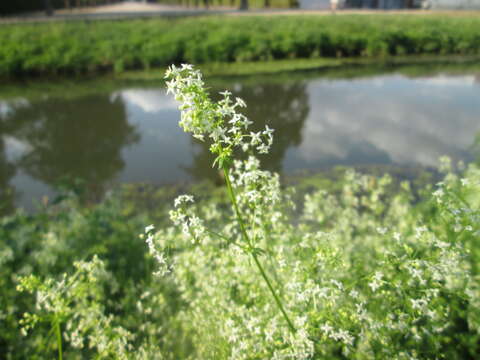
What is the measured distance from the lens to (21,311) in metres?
3.76

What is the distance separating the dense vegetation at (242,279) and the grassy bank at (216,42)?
11336 millimetres

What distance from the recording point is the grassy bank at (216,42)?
15352 mm

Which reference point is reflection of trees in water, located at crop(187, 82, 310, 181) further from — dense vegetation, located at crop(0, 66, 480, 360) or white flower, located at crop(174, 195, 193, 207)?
white flower, located at crop(174, 195, 193, 207)

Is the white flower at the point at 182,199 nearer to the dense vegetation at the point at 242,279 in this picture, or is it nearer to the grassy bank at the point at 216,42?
the dense vegetation at the point at 242,279

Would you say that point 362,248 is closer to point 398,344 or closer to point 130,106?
point 398,344

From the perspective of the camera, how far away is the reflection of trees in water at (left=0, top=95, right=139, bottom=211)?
27.0ft

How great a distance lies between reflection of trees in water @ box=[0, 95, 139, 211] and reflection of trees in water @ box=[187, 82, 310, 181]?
6.27 ft

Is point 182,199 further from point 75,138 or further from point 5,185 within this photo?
point 75,138

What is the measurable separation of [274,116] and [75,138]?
5.40 metres

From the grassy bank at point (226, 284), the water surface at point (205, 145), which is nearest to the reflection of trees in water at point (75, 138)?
the water surface at point (205, 145)

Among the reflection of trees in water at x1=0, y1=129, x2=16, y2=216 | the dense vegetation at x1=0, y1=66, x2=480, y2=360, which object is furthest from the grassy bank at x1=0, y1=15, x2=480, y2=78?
the dense vegetation at x1=0, y1=66, x2=480, y2=360

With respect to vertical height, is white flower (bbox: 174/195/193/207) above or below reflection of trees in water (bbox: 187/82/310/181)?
above

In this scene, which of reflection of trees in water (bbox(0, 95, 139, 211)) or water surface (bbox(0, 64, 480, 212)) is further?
reflection of trees in water (bbox(0, 95, 139, 211))

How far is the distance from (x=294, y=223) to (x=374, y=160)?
11.3 feet
